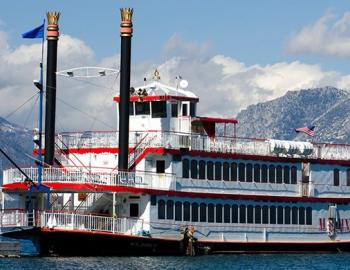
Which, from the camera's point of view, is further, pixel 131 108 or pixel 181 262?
pixel 131 108

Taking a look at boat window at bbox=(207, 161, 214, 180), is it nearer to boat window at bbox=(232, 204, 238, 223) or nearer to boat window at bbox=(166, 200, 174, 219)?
boat window at bbox=(232, 204, 238, 223)

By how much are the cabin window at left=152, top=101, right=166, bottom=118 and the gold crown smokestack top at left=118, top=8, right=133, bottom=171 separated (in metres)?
3.74

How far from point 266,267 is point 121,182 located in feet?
26.5

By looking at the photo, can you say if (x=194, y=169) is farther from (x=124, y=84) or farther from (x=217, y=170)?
(x=124, y=84)

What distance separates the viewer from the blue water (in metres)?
55.9

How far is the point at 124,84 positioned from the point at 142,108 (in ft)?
13.4

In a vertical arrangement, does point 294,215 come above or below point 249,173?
below

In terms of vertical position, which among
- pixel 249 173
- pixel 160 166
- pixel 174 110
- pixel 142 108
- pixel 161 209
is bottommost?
pixel 161 209

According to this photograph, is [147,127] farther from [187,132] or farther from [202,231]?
[202,231]

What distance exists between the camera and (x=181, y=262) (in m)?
58.5

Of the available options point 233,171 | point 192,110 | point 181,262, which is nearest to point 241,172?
point 233,171

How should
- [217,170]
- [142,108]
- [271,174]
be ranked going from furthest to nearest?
1. [271,174]
2. [142,108]
3. [217,170]

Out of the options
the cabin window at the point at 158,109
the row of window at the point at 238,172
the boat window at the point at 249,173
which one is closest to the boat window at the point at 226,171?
the row of window at the point at 238,172

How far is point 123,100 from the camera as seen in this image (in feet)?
200
